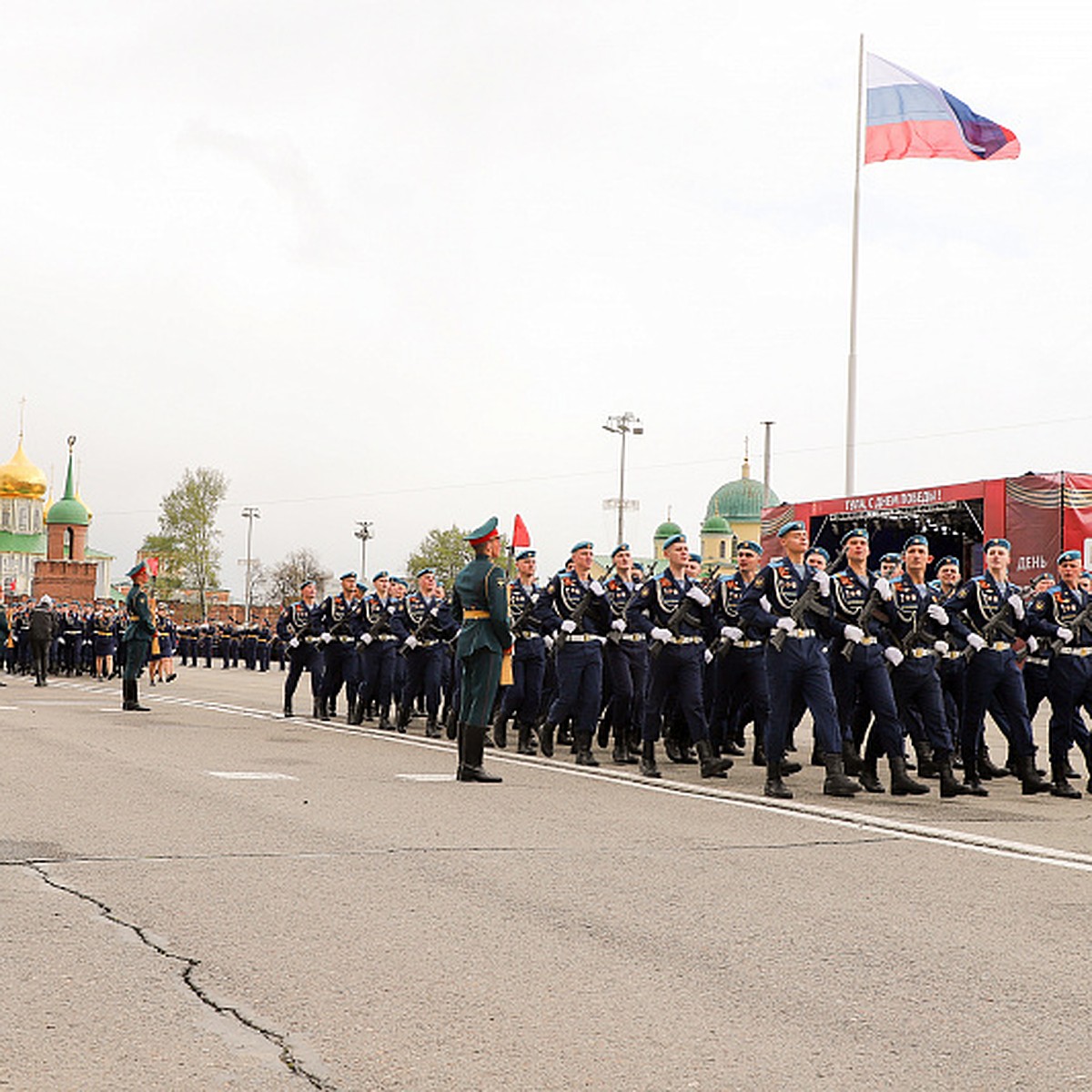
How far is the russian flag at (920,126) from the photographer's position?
30.5 metres

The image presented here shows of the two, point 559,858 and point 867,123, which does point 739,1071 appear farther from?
point 867,123

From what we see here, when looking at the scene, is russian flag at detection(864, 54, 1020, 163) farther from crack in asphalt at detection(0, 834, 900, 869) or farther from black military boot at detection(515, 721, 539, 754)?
crack in asphalt at detection(0, 834, 900, 869)

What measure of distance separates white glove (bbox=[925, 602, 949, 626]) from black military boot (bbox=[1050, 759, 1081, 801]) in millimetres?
1500

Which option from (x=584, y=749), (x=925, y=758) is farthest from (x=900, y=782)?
(x=584, y=749)

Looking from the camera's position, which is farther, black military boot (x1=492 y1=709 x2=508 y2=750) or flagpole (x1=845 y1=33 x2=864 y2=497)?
flagpole (x1=845 y1=33 x2=864 y2=497)

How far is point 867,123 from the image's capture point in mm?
32250

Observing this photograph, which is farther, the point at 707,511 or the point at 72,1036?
the point at 707,511

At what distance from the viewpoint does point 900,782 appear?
11359 millimetres

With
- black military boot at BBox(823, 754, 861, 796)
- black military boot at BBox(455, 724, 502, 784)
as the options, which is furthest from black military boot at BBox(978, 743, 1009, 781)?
black military boot at BBox(455, 724, 502, 784)

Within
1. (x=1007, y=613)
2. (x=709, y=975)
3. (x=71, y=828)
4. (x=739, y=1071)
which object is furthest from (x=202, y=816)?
(x=1007, y=613)

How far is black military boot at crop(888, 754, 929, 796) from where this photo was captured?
37.3 ft

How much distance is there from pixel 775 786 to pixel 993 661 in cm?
227

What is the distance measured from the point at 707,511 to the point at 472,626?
116 meters

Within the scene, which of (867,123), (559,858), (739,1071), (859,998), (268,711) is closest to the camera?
(739,1071)
